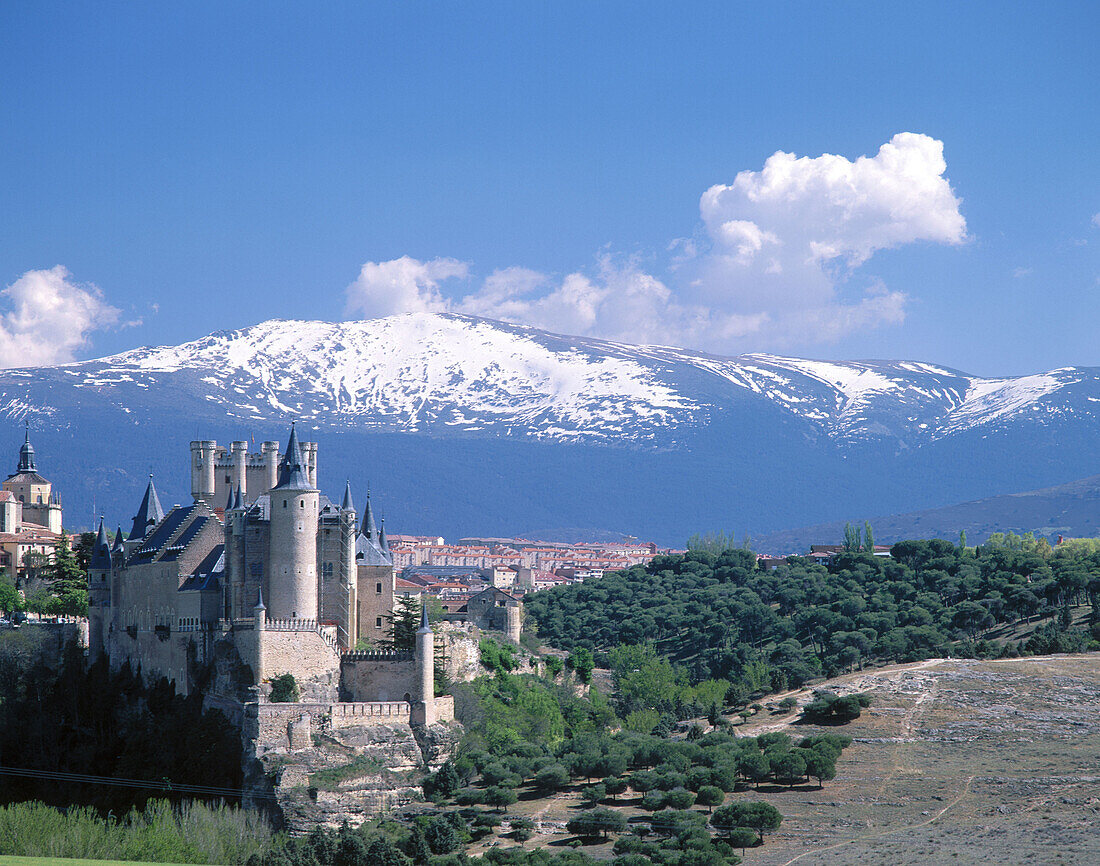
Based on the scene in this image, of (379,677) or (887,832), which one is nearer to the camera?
(887,832)

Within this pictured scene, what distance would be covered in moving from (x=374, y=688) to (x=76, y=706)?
1966 cm

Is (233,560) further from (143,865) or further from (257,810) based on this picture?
(143,865)

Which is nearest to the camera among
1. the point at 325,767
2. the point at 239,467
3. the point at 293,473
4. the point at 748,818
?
the point at 748,818

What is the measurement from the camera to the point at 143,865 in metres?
63.9

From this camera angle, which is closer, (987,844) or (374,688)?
(987,844)

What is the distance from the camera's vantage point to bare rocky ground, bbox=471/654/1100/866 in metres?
70.7

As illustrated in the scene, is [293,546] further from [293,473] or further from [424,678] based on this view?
[424,678]

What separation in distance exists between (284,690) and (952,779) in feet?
119

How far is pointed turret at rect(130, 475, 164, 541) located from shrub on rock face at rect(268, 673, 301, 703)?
2064cm

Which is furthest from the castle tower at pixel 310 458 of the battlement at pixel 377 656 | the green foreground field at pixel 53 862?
the green foreground field at pixel 53 862

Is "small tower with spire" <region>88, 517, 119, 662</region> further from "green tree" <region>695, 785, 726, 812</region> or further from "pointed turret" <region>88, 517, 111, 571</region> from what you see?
"green tree" <region>695, 785, 726, 812</region>

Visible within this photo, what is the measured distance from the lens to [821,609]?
126938mm

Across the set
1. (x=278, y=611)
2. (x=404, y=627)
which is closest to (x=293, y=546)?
(x=278, y=611)

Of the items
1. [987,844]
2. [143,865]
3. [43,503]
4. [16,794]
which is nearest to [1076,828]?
[987,844]
